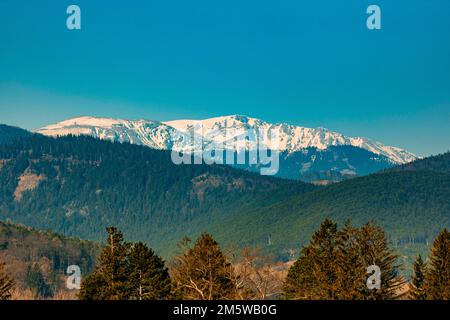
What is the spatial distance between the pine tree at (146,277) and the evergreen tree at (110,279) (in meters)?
2.36

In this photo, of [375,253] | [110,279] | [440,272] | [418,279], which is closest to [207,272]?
[110,279]

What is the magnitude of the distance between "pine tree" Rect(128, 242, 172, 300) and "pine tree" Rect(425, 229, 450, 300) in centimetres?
3580

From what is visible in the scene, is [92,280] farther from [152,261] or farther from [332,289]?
[332,289]

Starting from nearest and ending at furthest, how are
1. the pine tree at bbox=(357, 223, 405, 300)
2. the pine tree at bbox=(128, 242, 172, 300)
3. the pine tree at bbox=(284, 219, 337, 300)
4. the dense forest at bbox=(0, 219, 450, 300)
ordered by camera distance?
1. the dense forest at bbox=(0, 219, 450, 300)
2. the pine tree at bbox=(284, 219, 337, 300)
3. the pine tree at bbox=(357, 223, 405, 300)
4. the pine tree at bbox=(128, 242, 172, 300)

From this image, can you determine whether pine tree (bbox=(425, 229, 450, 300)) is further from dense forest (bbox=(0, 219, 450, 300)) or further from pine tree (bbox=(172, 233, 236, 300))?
pine tree (bbox=(172, 233, 236, 300))

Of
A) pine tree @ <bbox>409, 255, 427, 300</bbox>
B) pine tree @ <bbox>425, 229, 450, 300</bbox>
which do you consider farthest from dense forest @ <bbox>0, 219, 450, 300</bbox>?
pine tree @ <bbox>409, 255, 427, 300</bbox>

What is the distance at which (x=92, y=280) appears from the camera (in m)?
99.5

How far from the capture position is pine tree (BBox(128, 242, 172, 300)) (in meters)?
104

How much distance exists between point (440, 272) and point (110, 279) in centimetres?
4499

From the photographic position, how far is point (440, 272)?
335 ft

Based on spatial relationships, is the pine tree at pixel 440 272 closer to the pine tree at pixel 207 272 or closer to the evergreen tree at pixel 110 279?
the pine tree at pixel 207 272
